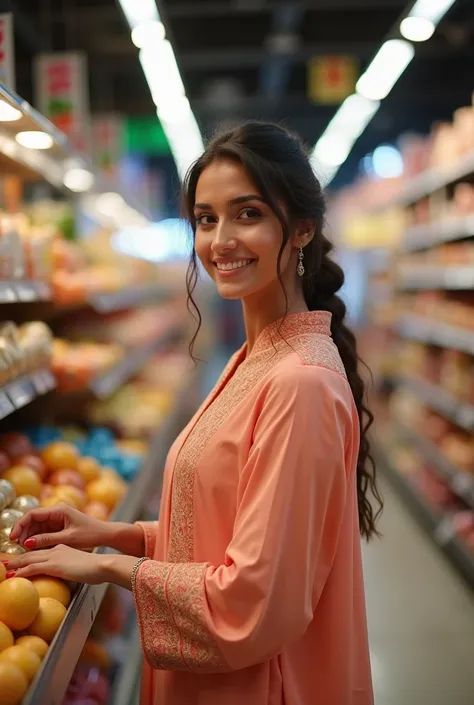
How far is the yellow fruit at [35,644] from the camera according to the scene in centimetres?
171

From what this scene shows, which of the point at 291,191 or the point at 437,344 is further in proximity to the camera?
the point at 437,344

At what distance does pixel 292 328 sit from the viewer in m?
1.88

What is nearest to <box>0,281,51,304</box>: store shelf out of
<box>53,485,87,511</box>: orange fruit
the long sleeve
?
<box>53,485,87,511</box>: orange fruit

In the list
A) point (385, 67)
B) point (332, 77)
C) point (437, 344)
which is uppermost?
point (332, 77)

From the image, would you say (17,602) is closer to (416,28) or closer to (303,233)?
(303,233)

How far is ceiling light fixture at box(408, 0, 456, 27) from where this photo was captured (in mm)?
4879

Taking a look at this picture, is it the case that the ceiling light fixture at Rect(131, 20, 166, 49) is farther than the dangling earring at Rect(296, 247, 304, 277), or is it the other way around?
the ceiling light fixture at Rect(131, 20, 166, 49)

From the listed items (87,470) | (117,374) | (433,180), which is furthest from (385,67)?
(87,470)

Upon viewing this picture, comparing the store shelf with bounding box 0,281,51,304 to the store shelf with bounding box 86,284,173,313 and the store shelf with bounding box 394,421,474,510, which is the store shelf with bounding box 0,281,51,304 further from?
the store shelf with bounding box 394,421,474,510

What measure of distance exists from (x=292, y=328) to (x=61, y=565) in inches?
30.2

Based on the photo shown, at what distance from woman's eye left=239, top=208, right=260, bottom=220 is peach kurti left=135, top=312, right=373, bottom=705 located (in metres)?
0.27

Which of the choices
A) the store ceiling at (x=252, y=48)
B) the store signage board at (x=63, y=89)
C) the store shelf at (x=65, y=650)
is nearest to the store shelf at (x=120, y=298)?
the store signage board at (x=63, y=89)

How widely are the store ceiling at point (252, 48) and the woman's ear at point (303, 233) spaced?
3544 mm

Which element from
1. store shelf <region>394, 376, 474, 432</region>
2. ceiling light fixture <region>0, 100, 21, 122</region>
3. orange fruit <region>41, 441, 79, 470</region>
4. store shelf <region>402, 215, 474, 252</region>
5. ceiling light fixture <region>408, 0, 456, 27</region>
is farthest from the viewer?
store shelf <region>402, 215, 474, 252</region>
